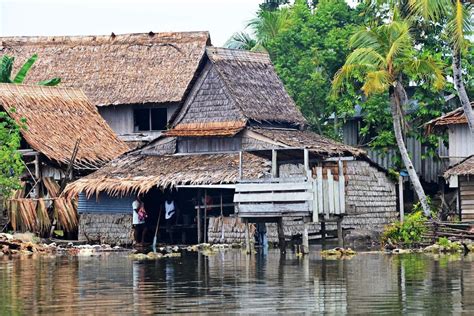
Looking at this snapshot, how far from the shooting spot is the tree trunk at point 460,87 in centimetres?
3139

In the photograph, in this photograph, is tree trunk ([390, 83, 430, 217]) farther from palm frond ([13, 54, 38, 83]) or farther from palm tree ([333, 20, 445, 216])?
palm frond ([13, 54, 38, 83])

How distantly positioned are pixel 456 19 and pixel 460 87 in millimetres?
1875

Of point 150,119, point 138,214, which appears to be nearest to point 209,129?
point 138,214

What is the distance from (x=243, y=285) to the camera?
64.2 ft

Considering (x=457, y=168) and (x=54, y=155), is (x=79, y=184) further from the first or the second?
(x=457, y=168)

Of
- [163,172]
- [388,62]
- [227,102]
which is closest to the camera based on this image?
[388,62]

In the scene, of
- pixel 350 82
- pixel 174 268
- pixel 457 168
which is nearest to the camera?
pixel 174 268

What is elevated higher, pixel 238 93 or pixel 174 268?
pixel 238 93

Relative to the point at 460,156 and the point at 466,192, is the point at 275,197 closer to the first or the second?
the point at 466,192

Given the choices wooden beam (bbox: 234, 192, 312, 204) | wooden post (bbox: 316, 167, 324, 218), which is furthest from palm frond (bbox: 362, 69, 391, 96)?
wooden beam (bbox: 234, 192, 312, 204)

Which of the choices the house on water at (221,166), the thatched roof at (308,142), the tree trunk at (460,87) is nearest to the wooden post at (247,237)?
the house on water at (221,166)

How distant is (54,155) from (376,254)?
10.9 metres

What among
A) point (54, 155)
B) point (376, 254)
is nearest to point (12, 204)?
point (54, 155)

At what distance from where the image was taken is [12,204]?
34188mm
